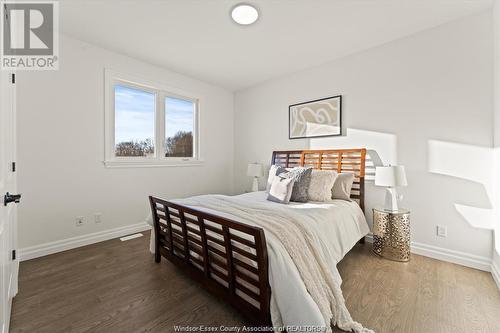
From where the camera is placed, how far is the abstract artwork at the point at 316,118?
3.26 m

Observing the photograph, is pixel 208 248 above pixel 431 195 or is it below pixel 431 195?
below

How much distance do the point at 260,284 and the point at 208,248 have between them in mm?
549

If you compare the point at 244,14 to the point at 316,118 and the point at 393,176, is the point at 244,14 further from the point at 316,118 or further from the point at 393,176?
the point at 393,176

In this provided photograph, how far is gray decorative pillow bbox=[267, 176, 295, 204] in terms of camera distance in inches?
99.7

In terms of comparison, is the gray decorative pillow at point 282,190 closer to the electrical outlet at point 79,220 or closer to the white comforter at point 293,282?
the white comforter at point 293,282

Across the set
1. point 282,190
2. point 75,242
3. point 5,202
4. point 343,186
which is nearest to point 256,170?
point 282,190

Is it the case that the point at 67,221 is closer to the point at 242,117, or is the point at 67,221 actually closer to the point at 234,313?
the point at 234,313

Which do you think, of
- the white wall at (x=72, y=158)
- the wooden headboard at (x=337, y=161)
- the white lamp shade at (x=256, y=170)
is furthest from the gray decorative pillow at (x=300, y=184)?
the white wall at (x=72, y=158)

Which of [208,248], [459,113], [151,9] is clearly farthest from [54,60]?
[459,113]

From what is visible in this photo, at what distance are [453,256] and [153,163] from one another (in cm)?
409

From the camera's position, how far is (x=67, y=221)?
2730mm

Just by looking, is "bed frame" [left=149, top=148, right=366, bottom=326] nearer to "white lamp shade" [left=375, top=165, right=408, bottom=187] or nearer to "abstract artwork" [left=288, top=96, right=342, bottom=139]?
"white lamp shade" [left=375, top=165, right=408, bottom=187]

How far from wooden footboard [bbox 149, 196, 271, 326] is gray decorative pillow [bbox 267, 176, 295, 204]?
1024 mm

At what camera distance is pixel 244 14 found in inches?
90.3
